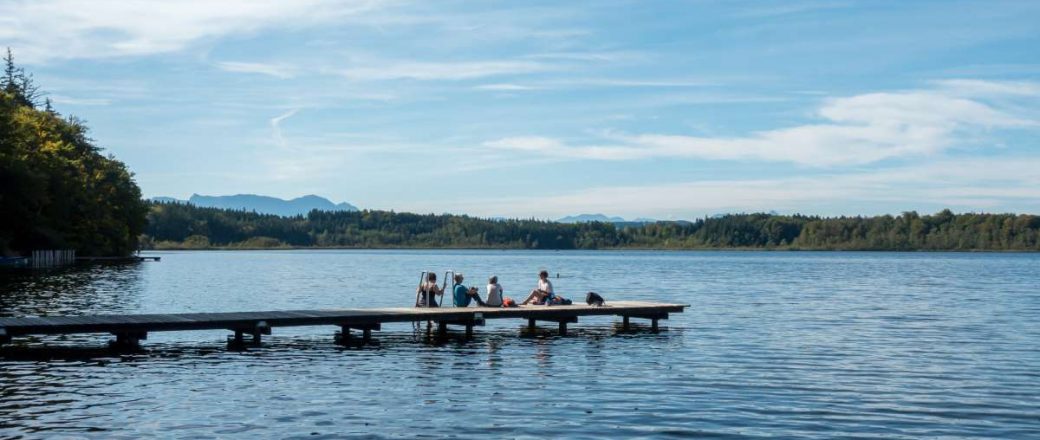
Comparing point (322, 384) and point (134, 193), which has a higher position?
point (134, 193)

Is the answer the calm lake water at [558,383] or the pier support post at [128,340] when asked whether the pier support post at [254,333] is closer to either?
the calm lake water at [558,383]

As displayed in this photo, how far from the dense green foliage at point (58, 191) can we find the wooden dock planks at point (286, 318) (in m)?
65.4

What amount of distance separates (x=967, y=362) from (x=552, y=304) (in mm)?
15997

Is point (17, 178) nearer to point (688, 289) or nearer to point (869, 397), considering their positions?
point (688, 289)

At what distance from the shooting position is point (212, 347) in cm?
3341

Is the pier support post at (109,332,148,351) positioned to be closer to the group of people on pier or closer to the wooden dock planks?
the wooden dock planks

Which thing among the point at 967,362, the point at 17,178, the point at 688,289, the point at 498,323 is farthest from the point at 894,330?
the point at 17,178

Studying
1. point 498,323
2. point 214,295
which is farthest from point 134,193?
point 498,323

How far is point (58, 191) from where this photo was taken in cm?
10594

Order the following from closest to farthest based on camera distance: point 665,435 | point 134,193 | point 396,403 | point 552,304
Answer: point 665,435
point 396,403
point 552,304
point 134,193

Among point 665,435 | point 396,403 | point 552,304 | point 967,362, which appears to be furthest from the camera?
point 552,304

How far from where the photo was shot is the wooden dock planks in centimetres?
3055

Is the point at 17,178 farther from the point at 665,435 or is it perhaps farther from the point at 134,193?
the point at 665,435

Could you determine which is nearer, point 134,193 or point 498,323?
point 498,323
